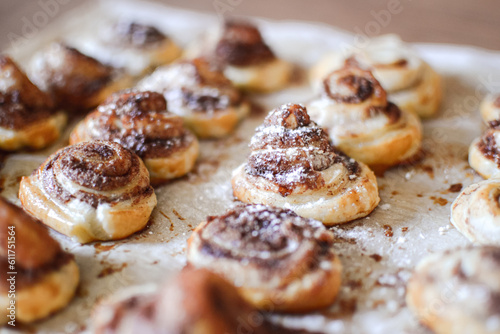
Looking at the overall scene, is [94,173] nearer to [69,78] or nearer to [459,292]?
[69,78]

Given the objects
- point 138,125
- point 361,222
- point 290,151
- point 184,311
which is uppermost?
point 184,311

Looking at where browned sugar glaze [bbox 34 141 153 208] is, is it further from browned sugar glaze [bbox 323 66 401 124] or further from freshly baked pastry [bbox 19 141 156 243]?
browned sugar glaze [bbox 323 66 401 124]

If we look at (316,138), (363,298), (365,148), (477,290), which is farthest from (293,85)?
(477,290)

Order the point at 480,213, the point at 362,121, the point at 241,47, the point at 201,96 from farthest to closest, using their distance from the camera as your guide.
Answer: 1. the point at 241,47
2. the point at 201,96
3. the point at 362,121
4. the point at 480,213

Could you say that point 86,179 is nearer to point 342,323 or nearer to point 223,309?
point 223,309

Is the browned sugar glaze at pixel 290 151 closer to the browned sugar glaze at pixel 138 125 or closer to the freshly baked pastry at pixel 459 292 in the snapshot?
the browned sugar glaze at pixel 138 125

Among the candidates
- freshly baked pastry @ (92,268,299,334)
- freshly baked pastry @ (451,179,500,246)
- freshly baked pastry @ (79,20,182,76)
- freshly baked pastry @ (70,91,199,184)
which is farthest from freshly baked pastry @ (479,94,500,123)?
freshly baked pastry @ (79,20,182,76)

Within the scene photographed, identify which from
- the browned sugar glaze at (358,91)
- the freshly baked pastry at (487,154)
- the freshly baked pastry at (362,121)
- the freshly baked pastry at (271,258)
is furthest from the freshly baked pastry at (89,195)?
the freshly baked pastry at (487,154)

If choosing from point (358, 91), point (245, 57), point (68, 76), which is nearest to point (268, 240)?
point (358, 91)
